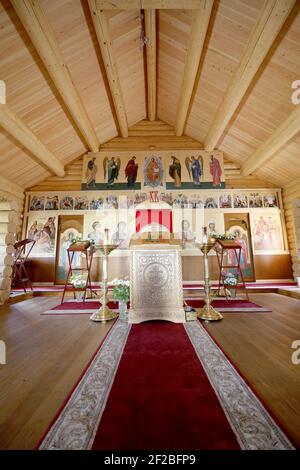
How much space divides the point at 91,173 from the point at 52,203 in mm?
1772

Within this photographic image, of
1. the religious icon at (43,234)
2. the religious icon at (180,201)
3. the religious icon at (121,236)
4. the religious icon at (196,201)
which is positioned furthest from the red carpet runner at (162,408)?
the religious icon at (43,234)

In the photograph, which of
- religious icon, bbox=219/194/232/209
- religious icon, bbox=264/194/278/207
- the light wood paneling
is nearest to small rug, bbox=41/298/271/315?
religious icon, bbox=219/194/232/209

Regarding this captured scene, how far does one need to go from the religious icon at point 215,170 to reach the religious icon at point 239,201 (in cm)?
79

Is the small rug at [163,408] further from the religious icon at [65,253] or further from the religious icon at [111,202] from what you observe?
the religious icon at [111,202]

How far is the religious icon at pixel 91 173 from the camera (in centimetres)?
733

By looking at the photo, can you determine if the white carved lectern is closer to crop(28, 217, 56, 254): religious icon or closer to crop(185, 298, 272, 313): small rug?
crop(185, 298, 272, 313): small rug

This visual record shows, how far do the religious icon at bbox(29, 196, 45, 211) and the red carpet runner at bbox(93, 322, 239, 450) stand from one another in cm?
675

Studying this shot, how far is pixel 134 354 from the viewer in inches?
77.5

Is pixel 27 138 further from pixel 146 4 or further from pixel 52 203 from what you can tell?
pixel 146 4

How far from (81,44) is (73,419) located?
5.88 m

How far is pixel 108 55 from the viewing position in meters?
4.42
